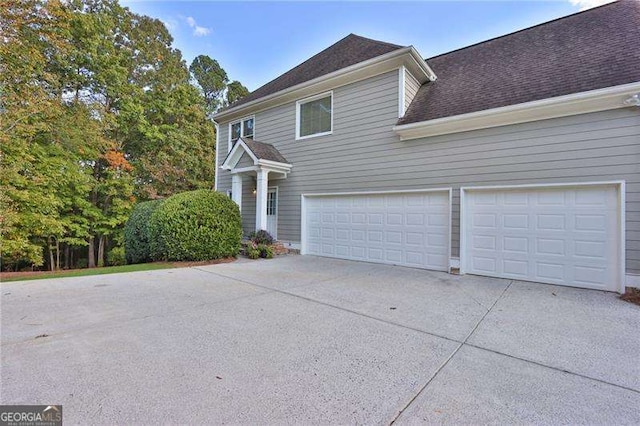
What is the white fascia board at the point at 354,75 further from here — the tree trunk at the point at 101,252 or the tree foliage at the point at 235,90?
the tree foliage at the point at 235,90

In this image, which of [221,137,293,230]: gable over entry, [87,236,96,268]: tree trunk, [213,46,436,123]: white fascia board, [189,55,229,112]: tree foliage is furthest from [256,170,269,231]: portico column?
[189,55,229,112]: tree foliage

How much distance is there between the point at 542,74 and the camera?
21.1ft

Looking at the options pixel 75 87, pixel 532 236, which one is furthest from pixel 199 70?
pixel 532 236

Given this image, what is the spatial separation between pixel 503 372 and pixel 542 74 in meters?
6.75

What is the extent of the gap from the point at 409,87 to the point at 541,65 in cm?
296

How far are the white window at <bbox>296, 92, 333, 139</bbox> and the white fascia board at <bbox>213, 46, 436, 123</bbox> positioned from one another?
235 mm

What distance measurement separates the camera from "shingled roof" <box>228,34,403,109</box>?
860cm

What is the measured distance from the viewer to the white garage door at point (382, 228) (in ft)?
23.6

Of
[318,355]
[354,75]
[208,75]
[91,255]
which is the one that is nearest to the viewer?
[318,355]

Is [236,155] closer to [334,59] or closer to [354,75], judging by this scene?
[334,59]

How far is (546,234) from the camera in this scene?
19.3 ft

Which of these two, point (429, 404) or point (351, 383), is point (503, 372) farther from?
point (351, 383)

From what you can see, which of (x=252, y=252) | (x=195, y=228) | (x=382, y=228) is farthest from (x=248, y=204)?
(x=382, y=228)

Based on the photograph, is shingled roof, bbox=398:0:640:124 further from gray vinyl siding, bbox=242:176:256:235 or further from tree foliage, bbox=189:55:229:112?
tree foliage, bbox=189:55:229:112
